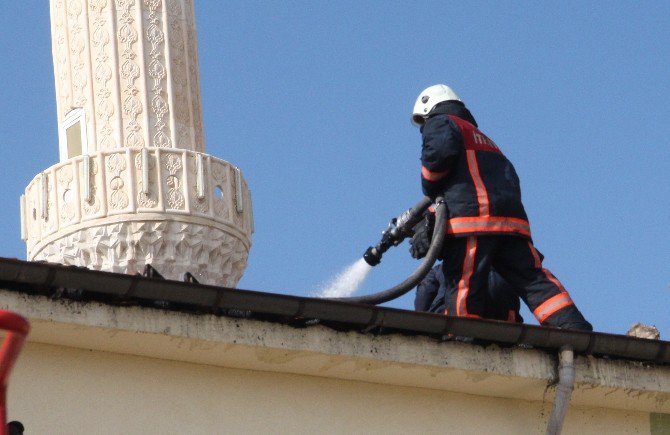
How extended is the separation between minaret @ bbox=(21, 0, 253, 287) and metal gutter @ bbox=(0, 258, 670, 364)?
10.2 metres

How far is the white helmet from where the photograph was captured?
9391 millimetres

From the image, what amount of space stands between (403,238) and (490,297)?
66cm

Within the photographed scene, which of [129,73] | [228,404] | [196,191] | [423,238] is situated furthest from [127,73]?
[228,404]

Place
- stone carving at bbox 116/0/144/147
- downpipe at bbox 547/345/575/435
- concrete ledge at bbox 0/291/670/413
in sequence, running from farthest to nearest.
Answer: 1. stone carving at bbox 116/0/144/147
2. downpipe at bbox 547/345/575/435
3. concrete ledge at bbox 0/291/670/413

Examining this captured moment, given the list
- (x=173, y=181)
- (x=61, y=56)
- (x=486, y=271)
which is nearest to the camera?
(x=486, y=271)

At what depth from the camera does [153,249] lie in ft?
56.0

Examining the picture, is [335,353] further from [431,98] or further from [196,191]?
[196,191]

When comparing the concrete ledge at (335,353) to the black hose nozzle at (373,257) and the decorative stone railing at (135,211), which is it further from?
the decorative stone railing at (135,211)

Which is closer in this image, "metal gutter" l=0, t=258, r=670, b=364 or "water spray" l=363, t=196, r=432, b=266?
"metal gutter" l=0, t=258, r=670, b=364

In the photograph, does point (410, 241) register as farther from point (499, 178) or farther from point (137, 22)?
point (137, 22)

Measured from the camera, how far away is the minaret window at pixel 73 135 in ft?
57.1

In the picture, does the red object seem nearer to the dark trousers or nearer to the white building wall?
the white building wall

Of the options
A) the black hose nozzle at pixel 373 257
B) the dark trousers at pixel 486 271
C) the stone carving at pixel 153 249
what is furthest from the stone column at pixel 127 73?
the dark trousers at pixel 486 271

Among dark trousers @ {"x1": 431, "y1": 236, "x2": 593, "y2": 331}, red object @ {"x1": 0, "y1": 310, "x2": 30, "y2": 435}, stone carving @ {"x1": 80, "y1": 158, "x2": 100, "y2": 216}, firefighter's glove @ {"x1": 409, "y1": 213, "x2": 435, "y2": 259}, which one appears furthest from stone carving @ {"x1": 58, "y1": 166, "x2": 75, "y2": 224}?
red object @ {"x1": 0, "y1": 310, "x2": 30, "y2": 435}
